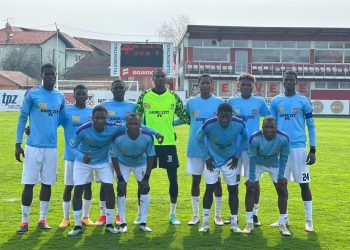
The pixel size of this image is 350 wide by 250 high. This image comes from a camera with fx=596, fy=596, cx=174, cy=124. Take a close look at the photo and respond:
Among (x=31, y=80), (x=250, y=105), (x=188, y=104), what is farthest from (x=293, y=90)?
(x=31, y=80)

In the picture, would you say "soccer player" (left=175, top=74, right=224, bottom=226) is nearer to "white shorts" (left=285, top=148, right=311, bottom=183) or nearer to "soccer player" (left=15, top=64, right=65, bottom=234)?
"white shorts" (left=285, top=148, right=311, bottom=183)

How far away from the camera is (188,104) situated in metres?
8.78

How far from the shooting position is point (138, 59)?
43.3 metres

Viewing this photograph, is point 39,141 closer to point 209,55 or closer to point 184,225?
point 184,225

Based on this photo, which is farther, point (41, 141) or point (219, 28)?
point (219, 28)

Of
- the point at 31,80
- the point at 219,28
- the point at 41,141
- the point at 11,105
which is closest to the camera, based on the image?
the point at 41,141

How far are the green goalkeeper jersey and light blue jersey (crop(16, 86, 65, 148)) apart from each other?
4.36 feet

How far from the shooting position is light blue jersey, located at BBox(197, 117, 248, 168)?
26.2 feet

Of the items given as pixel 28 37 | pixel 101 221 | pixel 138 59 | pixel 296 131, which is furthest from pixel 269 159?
pixel 28 37

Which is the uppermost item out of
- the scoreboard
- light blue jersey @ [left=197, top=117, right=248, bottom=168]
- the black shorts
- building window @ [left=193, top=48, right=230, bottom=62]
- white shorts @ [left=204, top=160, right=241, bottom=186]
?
building window @ [left=193, top=48, right=230, bottom=62]

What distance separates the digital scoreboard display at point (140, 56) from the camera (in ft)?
141

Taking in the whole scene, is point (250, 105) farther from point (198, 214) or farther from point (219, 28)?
point (219, 28)

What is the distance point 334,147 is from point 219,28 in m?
35.3

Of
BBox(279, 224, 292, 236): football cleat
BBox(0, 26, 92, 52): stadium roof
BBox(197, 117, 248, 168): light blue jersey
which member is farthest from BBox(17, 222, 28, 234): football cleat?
BBox(0, 26, 92, 52): stadium roof
